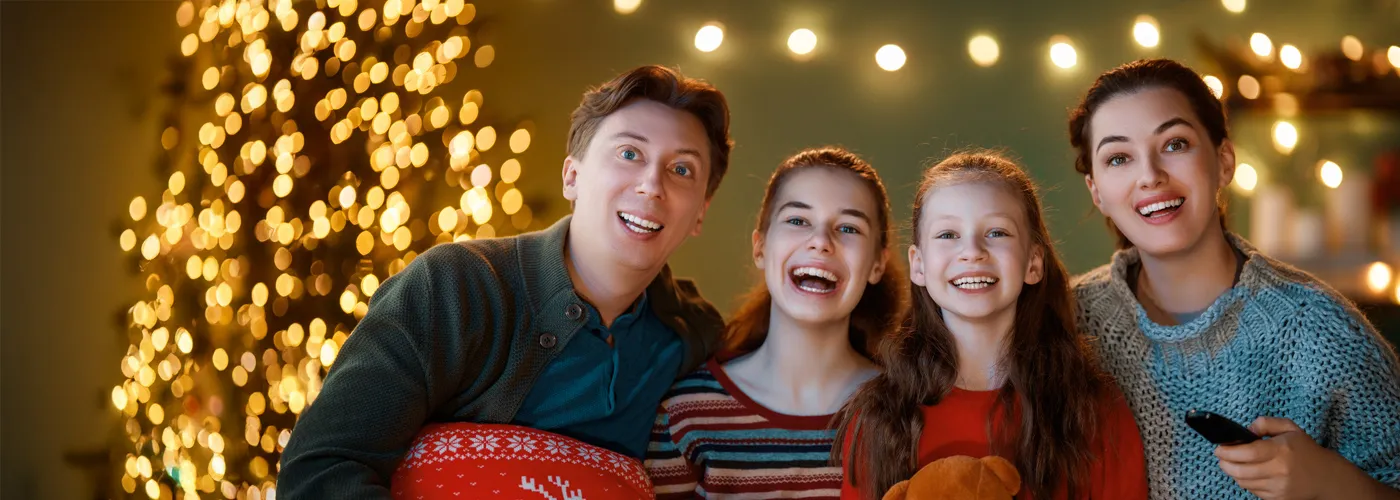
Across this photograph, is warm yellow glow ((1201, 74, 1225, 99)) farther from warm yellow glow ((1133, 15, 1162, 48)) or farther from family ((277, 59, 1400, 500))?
family ((277, 59, 1400, 500))

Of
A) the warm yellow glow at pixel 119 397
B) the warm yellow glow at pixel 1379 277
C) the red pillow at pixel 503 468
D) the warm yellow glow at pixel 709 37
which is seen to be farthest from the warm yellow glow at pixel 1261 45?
the warm yellow glow at pixel 119 397

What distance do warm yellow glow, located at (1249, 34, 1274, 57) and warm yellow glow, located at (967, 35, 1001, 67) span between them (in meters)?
0.85

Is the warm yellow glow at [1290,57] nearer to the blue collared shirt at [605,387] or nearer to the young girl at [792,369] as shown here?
the young girl at [792,369]

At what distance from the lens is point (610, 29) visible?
11.7 ft

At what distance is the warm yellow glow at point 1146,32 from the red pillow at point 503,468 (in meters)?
2.71

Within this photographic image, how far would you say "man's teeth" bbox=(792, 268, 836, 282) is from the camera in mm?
1833

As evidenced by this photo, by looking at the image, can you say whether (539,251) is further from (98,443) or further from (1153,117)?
(98,443)

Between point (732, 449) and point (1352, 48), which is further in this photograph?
point (1352, 48)

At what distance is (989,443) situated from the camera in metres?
1.66

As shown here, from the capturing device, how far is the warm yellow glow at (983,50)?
11.9ft

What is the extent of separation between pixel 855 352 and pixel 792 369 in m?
0.16

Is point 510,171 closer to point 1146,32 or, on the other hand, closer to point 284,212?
point 284,212

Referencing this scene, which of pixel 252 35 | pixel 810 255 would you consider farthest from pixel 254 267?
pixel 810 255

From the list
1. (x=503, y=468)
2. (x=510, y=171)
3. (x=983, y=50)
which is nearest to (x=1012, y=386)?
(x=503, y=468)
